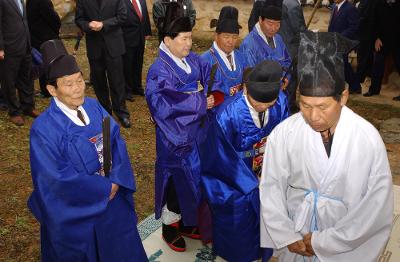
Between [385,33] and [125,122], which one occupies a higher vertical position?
[385,33]

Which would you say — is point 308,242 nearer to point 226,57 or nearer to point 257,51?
point 226,57

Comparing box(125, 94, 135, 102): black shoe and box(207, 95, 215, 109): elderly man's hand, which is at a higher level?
box(207, 95, 215, 109): elderly man's hand

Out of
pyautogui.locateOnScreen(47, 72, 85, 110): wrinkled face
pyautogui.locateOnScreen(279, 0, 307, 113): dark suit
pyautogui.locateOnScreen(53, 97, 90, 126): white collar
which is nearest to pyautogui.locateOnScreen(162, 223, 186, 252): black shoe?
pyautogui.locateOnScreen(53, 97, 90, 126): white collar

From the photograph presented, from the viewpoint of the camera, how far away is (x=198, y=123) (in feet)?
12.9

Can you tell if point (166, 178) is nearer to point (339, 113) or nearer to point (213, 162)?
point (213, 162)

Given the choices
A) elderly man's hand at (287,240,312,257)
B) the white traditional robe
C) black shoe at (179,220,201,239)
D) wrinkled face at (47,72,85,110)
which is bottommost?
black shoe at (179,220,201,239)

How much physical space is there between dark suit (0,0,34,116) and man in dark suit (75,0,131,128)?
2.72 ft

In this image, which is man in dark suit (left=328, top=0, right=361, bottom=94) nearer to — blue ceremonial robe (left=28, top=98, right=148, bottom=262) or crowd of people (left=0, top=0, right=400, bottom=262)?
crowd of people (left=0, top=0, right=400, bottom=262)

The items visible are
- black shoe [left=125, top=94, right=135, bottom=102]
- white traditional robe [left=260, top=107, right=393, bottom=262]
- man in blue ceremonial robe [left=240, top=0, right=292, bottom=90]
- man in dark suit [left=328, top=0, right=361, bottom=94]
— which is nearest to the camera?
white traditional robe [left=260, top=107, right=393, bottom=262]

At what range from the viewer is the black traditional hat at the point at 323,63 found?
2.30 metres

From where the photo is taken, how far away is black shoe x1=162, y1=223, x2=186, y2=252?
4000 millimetres

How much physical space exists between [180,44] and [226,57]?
3.09 ft

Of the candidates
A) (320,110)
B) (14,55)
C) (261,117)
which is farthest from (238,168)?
(14,55)

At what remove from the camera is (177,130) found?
→ 3824 mm
